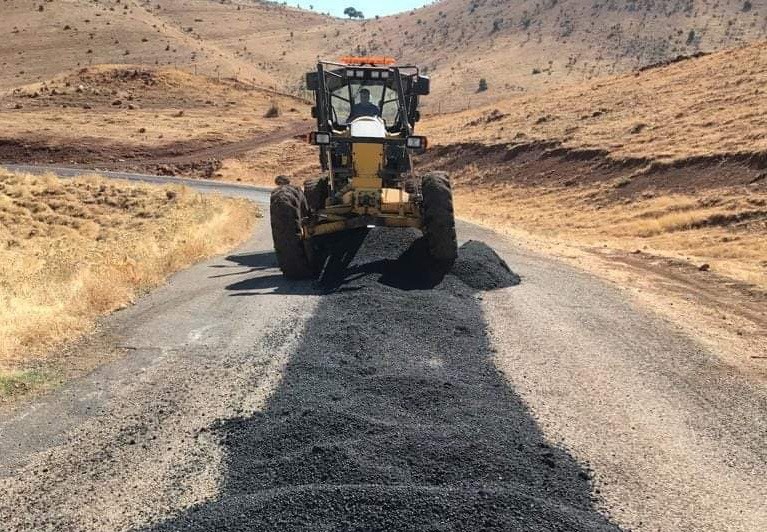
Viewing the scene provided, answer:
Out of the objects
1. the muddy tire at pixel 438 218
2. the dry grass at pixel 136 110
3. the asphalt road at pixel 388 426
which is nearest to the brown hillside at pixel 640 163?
the muddy tire at pixel 438 218

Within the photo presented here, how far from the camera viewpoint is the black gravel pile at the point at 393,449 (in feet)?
14.1

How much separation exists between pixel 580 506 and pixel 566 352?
138 inches

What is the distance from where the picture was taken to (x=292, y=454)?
Result: 16.7 feet

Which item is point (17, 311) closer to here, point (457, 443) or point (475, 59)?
point (457, 443)

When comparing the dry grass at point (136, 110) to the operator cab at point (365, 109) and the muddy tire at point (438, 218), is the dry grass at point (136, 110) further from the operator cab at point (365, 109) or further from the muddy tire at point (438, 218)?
the muddy tire at point (438, 218)

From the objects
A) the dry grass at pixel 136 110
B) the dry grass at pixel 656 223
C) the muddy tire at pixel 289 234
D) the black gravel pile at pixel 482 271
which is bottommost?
the dry grass at pixel 656 223

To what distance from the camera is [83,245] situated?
18.8 metres

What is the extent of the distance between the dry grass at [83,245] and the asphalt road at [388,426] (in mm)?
778

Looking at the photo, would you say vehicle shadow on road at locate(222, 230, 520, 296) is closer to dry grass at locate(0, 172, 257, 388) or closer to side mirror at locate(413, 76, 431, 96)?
dry grass at locate(0, 172, 257, 388)

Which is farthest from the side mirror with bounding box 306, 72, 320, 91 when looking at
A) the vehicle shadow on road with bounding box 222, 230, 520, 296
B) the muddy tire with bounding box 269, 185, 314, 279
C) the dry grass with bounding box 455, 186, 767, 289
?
the dry grass with bounding box 455, 186, 767, 289

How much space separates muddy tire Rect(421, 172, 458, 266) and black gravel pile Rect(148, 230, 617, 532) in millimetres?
2492

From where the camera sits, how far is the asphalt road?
14.7 feet

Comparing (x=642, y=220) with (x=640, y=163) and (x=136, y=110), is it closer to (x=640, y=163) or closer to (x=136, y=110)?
→ (x=640, y=163)

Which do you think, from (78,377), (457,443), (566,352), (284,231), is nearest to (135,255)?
(284,231)
